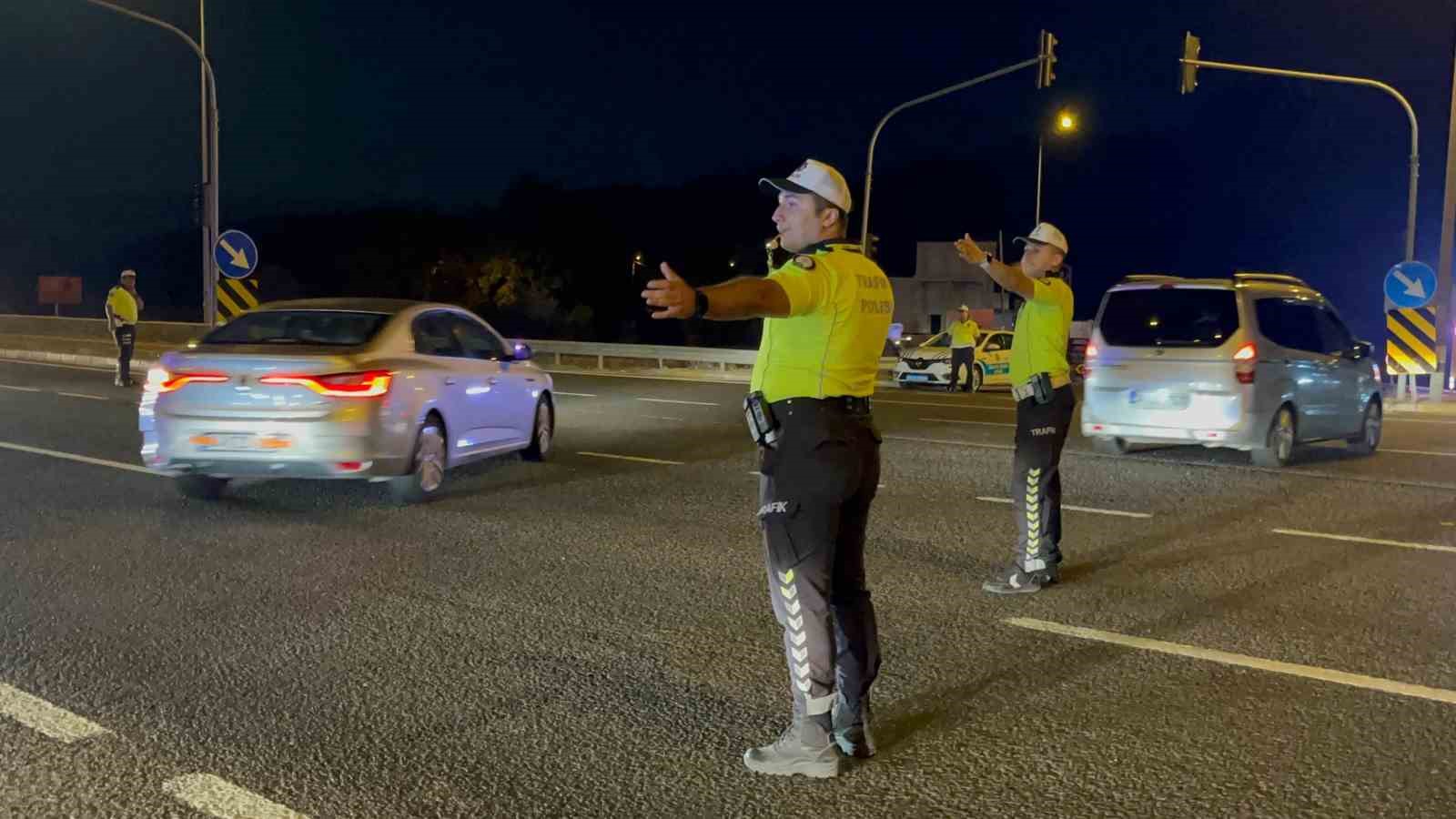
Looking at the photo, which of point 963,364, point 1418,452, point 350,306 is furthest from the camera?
point 963,364

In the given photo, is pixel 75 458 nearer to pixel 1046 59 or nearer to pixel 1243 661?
pixel 1243 661

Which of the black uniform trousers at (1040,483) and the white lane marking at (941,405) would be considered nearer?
the black uniform trousers at (1040,483)

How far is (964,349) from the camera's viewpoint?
2444 centimetres

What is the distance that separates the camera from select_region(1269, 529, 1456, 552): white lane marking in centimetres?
800

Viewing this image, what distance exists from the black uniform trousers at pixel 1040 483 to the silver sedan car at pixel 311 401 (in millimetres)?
4444

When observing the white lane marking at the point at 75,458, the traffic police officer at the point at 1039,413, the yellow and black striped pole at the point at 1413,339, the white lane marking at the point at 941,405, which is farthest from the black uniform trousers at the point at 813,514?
the yellow and black striped pole at the point at 1413,339

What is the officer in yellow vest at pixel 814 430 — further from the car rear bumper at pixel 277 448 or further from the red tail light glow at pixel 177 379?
the red tail light glow at pixel 177 379

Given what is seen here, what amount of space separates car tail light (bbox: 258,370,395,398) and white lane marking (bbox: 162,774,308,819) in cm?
488

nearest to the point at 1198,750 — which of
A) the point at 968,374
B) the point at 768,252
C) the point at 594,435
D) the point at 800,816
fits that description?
the point at 800,816

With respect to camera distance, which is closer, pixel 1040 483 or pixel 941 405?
pixel 1040 483

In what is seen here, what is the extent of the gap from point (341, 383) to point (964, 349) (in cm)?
1753

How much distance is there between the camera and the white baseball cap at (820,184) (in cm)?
400

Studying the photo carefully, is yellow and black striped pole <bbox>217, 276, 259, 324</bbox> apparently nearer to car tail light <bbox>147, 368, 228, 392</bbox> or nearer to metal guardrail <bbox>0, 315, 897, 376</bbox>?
metal guardrail <bbox>0, 315, 897, 376</bbox>

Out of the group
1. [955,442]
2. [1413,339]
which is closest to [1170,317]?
[955,442]
